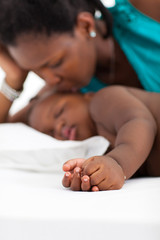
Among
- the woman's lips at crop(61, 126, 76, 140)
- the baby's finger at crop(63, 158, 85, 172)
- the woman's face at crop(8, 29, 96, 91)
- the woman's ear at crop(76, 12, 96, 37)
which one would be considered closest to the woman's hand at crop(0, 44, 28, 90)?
the woman's face at crop(8, 29, 96, 91)

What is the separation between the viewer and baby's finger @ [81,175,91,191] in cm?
66

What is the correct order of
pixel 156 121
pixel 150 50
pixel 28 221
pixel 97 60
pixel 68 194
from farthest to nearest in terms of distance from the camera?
pixel 97 60, pixel 150 50, pixel 156 121, pixel 68 194, pixel 28 221

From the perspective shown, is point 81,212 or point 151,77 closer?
point 81,212

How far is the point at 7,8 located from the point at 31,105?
42cm

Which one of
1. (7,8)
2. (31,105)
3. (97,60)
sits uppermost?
(7,8)

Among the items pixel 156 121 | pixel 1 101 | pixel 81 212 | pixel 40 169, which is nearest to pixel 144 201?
pixel 81 212

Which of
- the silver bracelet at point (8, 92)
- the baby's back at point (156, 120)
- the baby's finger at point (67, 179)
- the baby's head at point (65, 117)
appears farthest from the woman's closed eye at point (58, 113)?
the baby's finger at point (67, 179)

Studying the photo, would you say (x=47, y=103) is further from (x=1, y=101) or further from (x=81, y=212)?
(x=81, y=212)

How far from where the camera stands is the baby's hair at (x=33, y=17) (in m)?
1.25

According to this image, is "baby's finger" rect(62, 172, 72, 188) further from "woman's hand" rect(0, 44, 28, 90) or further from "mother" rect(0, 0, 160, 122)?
"woman's hand" rect(0, 44, 28, 90)

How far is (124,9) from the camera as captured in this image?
141 centimetres

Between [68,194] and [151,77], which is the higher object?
[68,194]

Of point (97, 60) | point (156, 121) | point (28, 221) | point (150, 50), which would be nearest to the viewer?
point (28, 221)

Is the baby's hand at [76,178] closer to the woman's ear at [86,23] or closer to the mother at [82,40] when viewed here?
the mother at [82,40]
